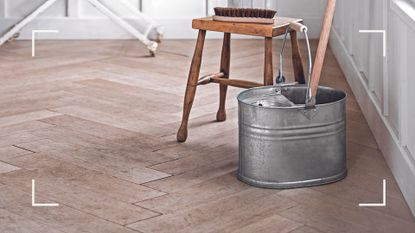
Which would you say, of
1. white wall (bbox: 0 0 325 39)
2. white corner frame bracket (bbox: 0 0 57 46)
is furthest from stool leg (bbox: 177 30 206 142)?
white wall (bbox: 0 0 325 39)

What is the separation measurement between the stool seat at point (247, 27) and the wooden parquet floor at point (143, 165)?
468 millimetres

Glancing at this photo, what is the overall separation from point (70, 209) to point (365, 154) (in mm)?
1187

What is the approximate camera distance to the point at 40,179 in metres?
2.95

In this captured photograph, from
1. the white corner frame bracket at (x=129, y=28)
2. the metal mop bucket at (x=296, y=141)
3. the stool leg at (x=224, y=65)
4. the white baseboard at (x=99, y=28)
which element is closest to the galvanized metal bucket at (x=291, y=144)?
the metal mop bucket at (x=296, y=141)

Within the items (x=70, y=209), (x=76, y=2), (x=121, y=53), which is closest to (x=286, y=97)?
(x=70, y=209)

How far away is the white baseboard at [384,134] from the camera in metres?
2.70

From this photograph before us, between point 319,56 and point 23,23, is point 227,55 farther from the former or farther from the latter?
point 23,23

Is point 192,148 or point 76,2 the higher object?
point 76,2

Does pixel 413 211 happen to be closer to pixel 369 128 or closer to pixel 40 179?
pixel 369 128

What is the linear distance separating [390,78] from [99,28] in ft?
9.99

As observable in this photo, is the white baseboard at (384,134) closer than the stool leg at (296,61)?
Yes

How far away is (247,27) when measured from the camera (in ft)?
10.4

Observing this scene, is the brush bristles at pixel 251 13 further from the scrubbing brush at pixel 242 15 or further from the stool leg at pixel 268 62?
the stool leg at pixel 268 62

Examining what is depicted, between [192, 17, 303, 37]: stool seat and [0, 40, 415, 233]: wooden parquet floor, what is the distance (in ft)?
1.53
